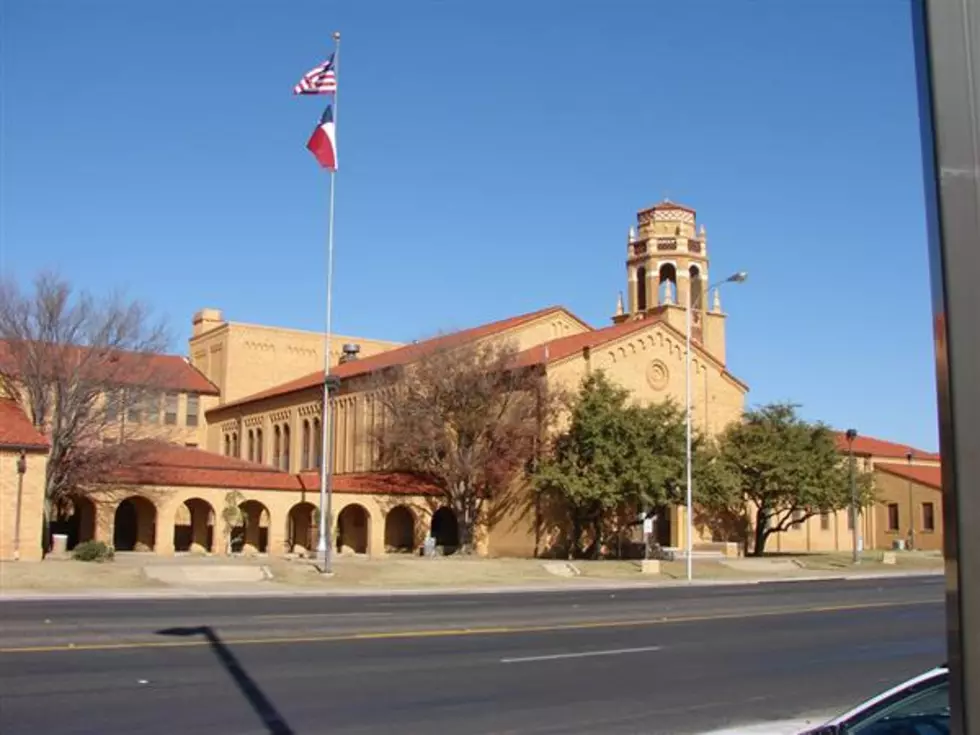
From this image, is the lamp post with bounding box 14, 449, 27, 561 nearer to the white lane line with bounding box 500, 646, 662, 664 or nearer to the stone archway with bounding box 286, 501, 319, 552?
the stone archway with bounding box 286, 501, 319, 552

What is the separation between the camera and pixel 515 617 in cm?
2219

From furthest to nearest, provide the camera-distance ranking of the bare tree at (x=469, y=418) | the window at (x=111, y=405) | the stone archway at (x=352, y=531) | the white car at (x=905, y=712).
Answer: the stone archway at (x=352, y=531), the bare tree at (x=469, y=418), the window at (x=111, y=405), the white car at (x=905, y=712)

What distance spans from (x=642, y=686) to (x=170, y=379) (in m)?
40.2

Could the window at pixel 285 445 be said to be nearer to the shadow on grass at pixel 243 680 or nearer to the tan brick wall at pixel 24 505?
the tan brick wall at pixel 24 505

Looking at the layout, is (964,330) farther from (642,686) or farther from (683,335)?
(683,335)

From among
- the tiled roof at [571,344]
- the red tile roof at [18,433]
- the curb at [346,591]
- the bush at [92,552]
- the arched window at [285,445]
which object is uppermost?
the tiled roof at [571,344]

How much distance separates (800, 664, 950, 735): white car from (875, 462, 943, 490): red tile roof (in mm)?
69098

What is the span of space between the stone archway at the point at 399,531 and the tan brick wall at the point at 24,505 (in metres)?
21.1

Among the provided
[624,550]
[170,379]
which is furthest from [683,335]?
[170,379]

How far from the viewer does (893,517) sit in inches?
2864

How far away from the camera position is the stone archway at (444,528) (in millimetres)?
58844

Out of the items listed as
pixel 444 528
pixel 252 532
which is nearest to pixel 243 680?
pixel 252 532

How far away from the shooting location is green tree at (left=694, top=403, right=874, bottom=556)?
55375 millimetres

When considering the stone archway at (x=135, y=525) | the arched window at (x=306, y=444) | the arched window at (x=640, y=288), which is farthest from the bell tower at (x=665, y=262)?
the stone archway at (x=135, y=525)
